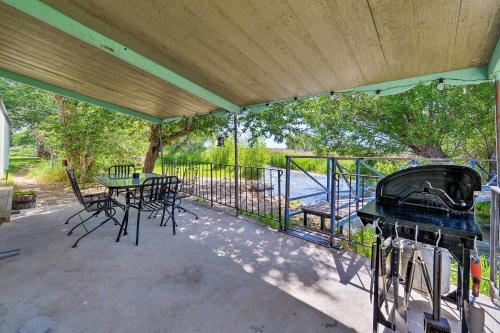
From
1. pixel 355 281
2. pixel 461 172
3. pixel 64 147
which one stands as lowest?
pixel 355 281

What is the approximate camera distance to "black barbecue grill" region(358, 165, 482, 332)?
4.09ft

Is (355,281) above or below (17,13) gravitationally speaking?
below

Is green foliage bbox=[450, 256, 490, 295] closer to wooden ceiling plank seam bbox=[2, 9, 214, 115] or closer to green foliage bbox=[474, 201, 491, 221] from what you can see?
green foliage bbox=[474, 201, 491, 221]

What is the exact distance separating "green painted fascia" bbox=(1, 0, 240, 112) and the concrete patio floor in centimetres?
215

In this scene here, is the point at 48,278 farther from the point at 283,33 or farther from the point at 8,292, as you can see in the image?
the point at 283,33

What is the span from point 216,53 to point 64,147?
7392mm

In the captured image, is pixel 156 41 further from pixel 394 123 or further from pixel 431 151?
pixel 431 151

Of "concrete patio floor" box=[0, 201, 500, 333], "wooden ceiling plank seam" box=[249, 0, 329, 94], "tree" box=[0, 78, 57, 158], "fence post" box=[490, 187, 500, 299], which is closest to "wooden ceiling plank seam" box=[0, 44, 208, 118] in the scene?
"concrete patio floor" box=[0, 201, 500, 333]

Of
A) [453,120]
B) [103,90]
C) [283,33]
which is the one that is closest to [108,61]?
[103,90]

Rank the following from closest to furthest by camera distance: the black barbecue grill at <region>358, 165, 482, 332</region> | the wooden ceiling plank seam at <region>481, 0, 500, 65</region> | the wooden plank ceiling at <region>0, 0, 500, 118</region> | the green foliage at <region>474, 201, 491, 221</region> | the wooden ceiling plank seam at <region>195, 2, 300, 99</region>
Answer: the black barbecue grill at <region>358, 165, 482, 332</region> → the wooden ceiling plank seam at <region>481, 0, 500, 65</region> → the wooden plank ceiling at <region>0, 0, 500, 118</region> → the wooden ceiling plank seam at <region>195, 2, 300, 99</region> → the green foliage at <region>474, 201, 491, 221</region>

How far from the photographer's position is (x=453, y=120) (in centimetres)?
609

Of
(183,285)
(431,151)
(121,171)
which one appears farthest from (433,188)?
(431,151)

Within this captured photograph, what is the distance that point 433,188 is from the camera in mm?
1490

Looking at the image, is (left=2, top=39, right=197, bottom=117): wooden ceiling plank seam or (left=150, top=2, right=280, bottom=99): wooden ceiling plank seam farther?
(left=2, top=39, right=197, bottom=117): wooden ceiling plank seam
